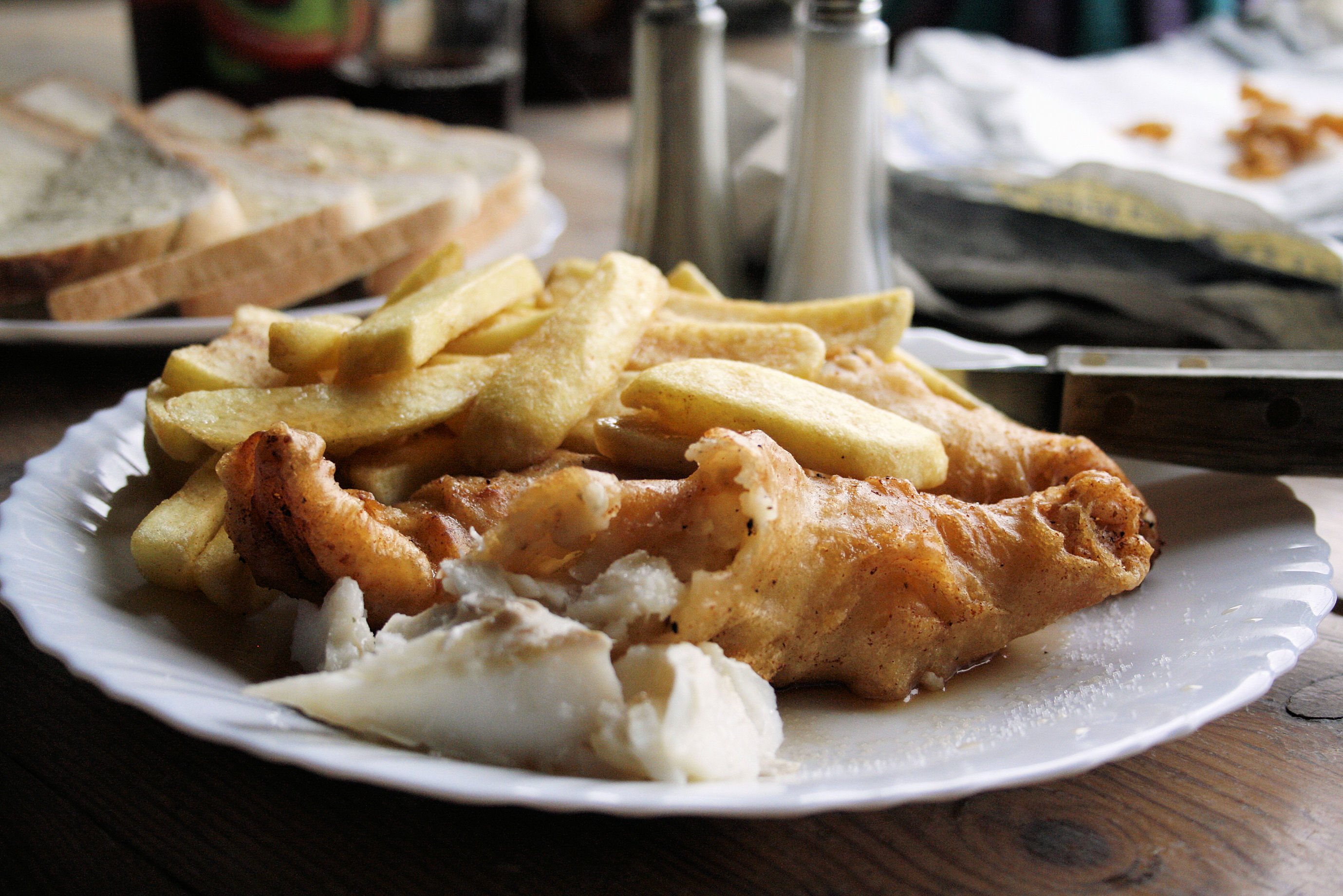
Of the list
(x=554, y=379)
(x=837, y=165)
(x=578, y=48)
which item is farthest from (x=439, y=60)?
(x=554, y=379)

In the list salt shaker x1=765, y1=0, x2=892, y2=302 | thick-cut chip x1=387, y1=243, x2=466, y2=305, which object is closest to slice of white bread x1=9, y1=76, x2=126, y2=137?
salt shaker x1=765, y1=0, x2=892, y2=302

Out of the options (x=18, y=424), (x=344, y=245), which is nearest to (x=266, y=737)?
(x=18, y=424)

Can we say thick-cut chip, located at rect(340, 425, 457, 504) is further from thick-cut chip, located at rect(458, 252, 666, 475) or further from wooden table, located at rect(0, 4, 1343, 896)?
wooden table, located at rect(0, 4, 1343, 896)

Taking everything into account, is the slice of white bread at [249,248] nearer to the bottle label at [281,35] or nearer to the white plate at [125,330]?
the white plate at [125,330]

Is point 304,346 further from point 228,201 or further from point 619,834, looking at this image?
point 228,201

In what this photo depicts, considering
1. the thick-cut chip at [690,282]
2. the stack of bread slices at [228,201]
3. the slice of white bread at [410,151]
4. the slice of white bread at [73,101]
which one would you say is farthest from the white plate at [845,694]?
the slice of white bread at [73,101]
